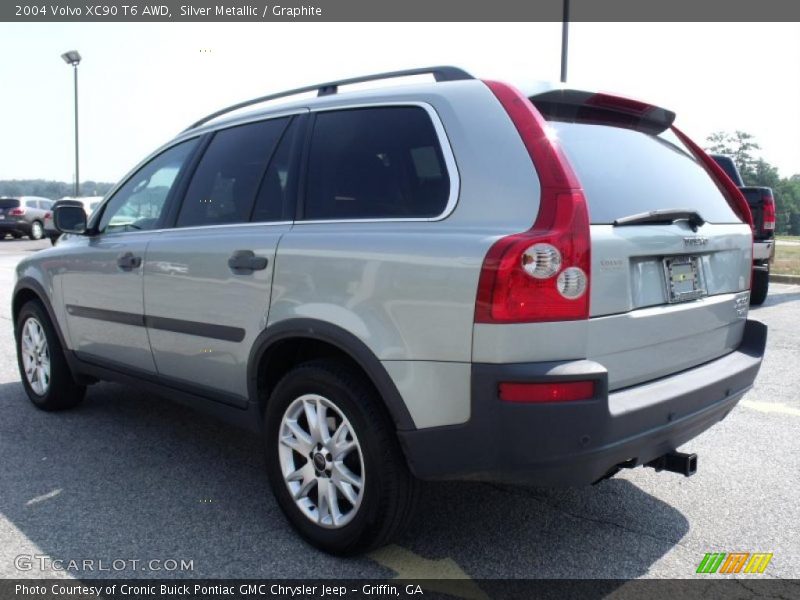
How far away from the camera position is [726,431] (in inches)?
170

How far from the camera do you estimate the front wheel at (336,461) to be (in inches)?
102

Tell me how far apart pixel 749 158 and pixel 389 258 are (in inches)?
3107

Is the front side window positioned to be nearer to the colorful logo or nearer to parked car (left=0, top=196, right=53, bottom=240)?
the colorful logo

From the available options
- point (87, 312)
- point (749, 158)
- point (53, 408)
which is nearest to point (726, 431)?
point (87, 312)

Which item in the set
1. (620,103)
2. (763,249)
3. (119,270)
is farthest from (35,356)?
(763,249)

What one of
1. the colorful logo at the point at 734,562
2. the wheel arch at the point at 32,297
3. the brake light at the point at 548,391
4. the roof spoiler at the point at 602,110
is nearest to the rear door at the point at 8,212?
the wheel arch at the point at 32,297

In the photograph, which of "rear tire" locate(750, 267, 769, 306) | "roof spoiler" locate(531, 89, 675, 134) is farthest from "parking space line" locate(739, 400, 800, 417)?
"rear tire" locate(750, 267, 769, 306)

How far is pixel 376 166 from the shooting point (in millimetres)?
2812

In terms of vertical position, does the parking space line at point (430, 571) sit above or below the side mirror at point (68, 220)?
below

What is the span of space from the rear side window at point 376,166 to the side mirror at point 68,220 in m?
2.13

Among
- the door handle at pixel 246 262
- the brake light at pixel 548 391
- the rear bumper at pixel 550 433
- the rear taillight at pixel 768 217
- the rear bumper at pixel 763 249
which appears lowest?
the rear bumper at pixel 550 433

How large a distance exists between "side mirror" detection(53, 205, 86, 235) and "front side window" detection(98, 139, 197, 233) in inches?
6.5

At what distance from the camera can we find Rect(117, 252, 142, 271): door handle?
383 centimetres

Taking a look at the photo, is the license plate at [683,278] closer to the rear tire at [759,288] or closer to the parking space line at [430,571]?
the parking space line at [430,571]
